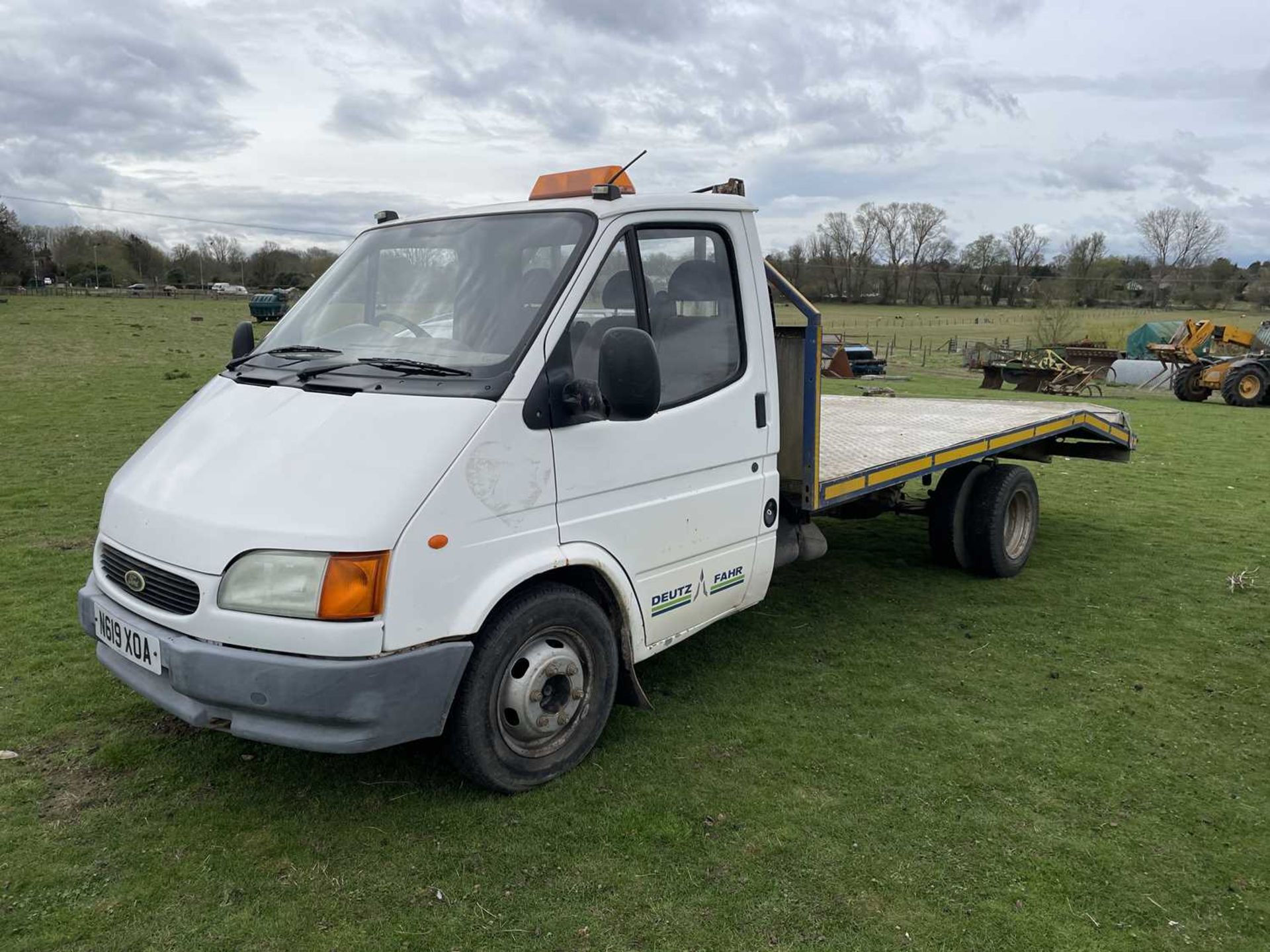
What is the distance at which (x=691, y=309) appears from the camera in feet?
13.5

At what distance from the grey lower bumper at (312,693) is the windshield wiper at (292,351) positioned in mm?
1288

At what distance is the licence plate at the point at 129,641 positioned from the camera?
3162 millimetres

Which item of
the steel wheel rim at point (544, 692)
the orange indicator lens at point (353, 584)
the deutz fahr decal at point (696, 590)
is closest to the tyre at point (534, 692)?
the steel wheel rim at point (544, 692)

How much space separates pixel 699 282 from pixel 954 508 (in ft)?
10.6

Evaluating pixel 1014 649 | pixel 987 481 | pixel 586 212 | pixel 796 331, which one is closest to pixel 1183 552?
pixel 987 481

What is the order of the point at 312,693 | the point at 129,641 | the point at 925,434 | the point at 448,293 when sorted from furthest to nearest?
the point at 925,434 → the point at 448,293 → the point at 129,641 → the point at 312,693

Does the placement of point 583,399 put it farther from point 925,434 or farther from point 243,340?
point 925,434

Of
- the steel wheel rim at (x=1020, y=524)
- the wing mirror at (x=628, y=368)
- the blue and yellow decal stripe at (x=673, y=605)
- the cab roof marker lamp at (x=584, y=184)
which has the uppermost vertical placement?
the cab roof marker lamp at (x=584, y=184)

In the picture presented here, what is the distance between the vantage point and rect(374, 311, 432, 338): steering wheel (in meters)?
3.70

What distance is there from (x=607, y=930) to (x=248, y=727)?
4.39 ft

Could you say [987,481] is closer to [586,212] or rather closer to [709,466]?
[709,466]

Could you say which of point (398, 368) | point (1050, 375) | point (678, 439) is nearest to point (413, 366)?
point (398, 368)

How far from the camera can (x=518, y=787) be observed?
351cm

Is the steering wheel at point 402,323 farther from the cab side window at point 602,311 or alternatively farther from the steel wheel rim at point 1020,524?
the steel wheel rim at point 1020,524
